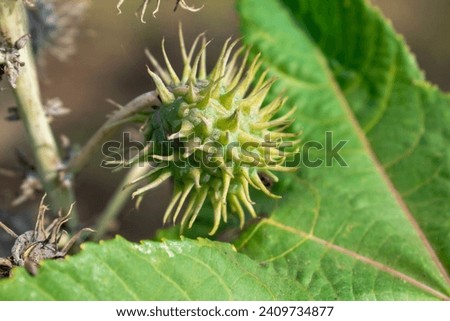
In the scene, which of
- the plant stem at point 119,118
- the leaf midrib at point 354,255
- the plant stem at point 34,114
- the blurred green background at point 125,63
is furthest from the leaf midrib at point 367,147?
the blurred green background at point 125,63

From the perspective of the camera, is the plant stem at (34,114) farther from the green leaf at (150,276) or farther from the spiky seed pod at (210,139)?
the green leaf at (150,276)

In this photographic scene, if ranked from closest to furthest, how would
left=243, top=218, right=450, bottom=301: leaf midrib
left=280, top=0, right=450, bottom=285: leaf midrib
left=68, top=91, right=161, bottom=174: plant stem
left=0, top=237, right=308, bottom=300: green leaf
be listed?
left=0, top=237, right=308, bottom=300: green leaf
left=68, top=91, right=161, bottom=174: plant stem
left=243, top=218, right=450, bottom=301: leaf midrib
left=280, top=0, right=450, bottom=285: leaf midrib

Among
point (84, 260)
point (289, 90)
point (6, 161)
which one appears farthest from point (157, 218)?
point (84, 260)

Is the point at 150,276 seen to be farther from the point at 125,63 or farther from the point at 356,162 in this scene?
the point at 125,63

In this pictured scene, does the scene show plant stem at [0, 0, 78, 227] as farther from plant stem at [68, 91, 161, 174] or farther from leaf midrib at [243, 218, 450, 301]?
leaf midrib at [243, 218, 450, 301]

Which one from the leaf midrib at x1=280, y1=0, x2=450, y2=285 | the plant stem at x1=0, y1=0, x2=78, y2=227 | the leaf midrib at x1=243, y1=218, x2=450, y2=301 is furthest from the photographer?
the leaf midrib at x1=280, y1=0, x2=450, y2=285

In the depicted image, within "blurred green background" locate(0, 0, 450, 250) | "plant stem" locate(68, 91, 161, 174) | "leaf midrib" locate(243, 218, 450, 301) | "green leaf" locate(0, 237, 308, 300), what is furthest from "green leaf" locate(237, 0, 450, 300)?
"blurred green background" locate(0, 0, 450, 250)
